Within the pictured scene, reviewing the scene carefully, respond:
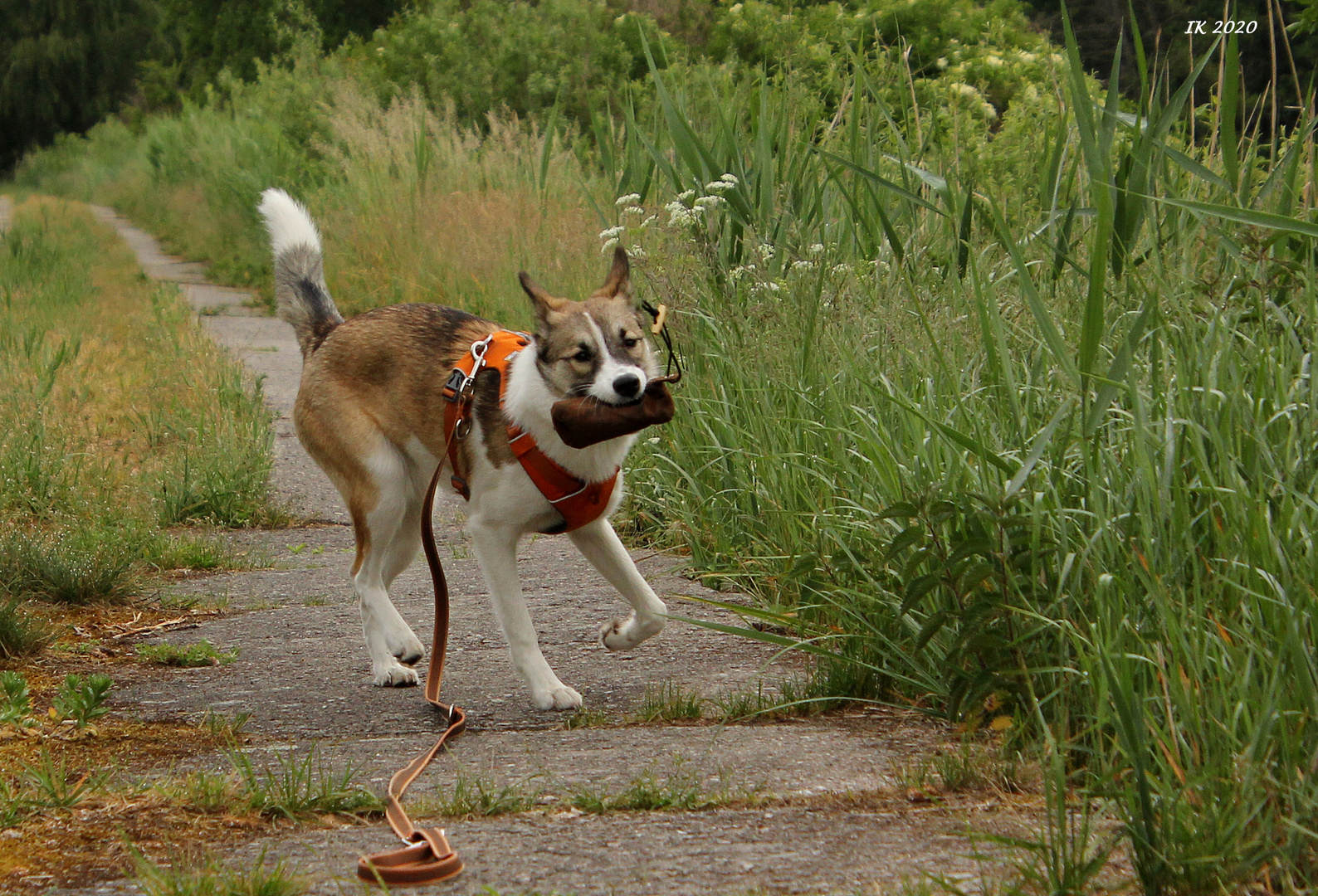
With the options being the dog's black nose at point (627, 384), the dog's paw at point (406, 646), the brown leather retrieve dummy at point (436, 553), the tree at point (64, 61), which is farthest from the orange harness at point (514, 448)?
A: the tree at point (64, 61)

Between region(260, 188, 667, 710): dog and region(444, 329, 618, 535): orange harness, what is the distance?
0.03 meters

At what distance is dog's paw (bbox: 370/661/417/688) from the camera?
13.3 feet

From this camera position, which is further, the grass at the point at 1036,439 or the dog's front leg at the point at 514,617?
the dog's front leg at the point at 514,617

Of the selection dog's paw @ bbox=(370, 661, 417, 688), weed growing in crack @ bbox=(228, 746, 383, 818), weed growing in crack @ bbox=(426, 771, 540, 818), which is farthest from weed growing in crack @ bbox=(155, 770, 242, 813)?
dog's paw @ bbox=(370, 661, 417, 688)

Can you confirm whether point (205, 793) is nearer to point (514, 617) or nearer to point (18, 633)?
point (514, 617)

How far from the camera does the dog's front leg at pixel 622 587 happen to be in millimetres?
3949

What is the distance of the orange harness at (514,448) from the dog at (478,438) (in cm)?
3

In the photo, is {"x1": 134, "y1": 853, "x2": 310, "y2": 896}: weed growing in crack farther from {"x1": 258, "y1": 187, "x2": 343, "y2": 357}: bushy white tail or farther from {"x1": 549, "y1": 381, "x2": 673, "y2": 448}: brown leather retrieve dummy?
{"x1": 258, "y1": 187, "x2": 343, "y2": 357}: bushy white tail

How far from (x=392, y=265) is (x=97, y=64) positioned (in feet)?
163

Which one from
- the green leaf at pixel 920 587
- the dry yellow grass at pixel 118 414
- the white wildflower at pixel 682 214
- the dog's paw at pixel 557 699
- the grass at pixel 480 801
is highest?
the white wildflower at pixel 682 214

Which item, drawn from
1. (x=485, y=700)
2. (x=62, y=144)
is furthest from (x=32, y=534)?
(x=62, y=144)

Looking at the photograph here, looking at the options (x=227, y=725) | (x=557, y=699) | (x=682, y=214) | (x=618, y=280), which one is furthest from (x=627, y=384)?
(x=682, y=214)

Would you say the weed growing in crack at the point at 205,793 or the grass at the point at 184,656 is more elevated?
the weed growing in crack at the point at 205,793

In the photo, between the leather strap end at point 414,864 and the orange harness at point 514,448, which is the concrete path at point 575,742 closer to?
the leather strap end at point 414,864
